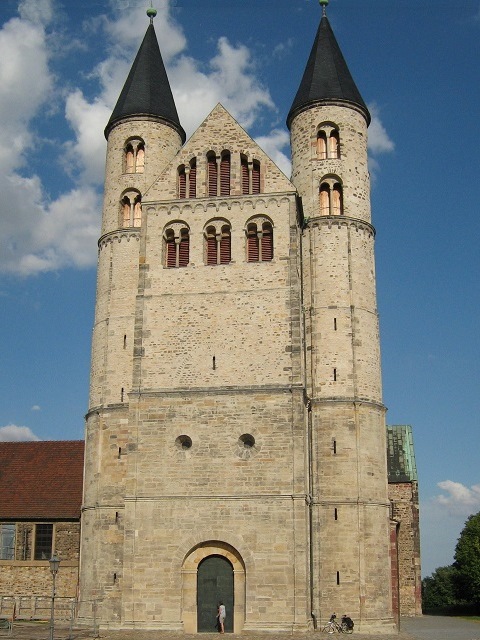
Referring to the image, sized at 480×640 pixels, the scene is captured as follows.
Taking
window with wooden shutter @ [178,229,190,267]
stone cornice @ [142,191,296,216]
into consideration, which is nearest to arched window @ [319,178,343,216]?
stone cornice @ [142,191,296,216]

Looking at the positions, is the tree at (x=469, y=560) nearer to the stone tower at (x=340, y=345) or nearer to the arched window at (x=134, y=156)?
the stone tower at (x=340, y=345)

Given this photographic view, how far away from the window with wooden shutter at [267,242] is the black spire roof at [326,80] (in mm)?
7679

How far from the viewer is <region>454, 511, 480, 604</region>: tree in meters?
53.0

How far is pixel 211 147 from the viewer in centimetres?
3684

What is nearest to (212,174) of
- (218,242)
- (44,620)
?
(218,242)

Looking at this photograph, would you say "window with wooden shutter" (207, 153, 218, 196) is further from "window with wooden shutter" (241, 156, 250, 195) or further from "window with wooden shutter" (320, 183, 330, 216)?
"window with wooden shutter" (320, 183, 330, 216)

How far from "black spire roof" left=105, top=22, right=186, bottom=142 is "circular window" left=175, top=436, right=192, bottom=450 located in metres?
16.5

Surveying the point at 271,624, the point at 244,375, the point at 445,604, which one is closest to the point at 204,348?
the point at 244,375

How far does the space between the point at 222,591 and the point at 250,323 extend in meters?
10.5

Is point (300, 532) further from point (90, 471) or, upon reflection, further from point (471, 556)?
point (471, 556)

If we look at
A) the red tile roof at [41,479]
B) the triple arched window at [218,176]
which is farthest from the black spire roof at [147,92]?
the red tile roof at [41,479]

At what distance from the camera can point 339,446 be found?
34.8 metres

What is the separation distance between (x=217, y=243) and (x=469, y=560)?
3020cm

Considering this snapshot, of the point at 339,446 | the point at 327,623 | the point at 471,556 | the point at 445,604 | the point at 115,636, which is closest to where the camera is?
the point at 115,636
